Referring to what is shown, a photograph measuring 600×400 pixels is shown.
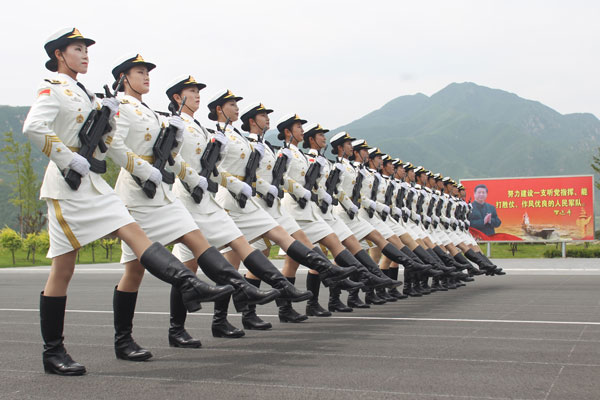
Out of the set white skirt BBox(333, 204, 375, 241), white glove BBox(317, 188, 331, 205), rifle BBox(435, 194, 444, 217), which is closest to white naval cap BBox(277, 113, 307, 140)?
white glove BBox(317, 188, 331, 205)

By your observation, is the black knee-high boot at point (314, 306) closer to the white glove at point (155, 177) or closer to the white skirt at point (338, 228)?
the white skirt at point (338, 228)

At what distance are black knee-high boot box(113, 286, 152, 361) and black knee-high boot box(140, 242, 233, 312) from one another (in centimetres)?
82

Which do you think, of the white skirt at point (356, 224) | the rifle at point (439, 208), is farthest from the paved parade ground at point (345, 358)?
the rifle at point (439, 208)

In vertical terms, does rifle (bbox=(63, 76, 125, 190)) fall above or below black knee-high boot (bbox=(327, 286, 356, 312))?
above

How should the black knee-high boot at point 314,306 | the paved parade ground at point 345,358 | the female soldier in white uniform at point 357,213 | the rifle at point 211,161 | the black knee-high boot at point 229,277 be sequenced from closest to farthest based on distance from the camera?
the paved parade ground at point 345,358 < the black knee-high boot at point 229,277 < the rifle at point 211,161 < the black knee-high boot at point 314,306 < the female soldier in white uniform at point 357,213

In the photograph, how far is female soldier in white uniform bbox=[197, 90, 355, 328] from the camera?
6.86 m

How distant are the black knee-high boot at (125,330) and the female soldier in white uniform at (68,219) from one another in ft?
1.98

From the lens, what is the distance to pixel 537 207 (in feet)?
88.6

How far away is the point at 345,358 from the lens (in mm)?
5195

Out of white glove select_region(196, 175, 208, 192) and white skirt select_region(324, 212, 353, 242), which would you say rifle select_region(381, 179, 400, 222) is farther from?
white glove select_region(196, 175, 208, 192)

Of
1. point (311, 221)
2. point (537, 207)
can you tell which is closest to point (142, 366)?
point (311, 221)

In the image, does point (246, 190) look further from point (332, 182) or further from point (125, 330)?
point (332, 182)

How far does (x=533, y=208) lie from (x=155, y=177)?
23.9 metres

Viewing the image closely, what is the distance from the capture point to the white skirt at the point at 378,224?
1067cm
